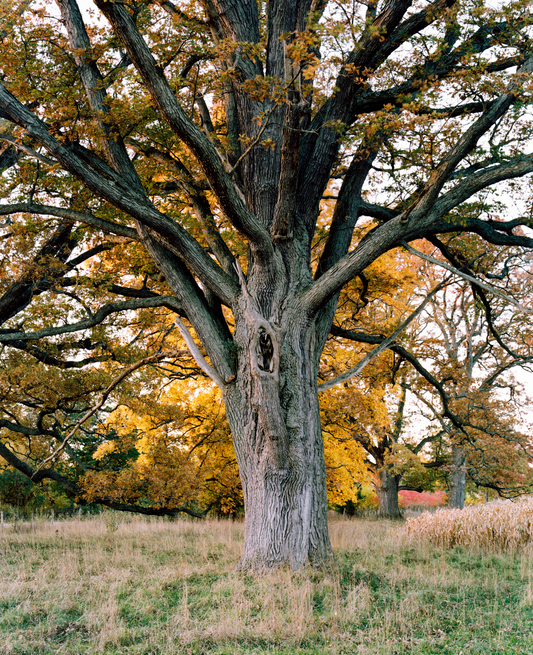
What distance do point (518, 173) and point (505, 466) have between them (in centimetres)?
1182

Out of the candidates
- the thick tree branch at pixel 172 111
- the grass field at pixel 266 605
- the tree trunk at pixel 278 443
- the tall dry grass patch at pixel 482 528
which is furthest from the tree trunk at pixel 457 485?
the thick tree branch at pixel 172 111

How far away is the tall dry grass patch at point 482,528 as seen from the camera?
834 centimetres

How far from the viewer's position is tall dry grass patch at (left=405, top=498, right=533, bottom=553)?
8.34m

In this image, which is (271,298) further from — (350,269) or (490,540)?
(490,540)

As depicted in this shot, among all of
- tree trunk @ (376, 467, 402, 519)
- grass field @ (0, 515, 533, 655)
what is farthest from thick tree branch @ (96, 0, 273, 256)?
tree trunk @ (376, 467, 402, 519)

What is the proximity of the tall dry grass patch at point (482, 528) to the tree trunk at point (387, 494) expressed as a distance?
12405mm

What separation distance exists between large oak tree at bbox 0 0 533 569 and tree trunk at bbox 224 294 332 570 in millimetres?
26

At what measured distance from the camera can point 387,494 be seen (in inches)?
846

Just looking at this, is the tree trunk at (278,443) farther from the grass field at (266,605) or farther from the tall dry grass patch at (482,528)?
the tall dry grass patch at (482,528)

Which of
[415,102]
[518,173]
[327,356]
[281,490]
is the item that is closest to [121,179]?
[415,102]

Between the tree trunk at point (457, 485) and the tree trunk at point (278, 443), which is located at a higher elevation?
the tree trunk at point (278, 443)

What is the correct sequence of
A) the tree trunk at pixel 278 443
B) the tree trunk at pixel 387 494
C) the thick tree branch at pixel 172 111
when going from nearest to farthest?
the thick tree branch at pixel 172 111 → the tree trunk at pixel 278 443 → the tree trunk at pixel 387 494

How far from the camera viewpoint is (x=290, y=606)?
4711 mm

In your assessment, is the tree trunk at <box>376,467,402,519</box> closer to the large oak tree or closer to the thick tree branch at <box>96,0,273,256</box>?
the large oak tree
